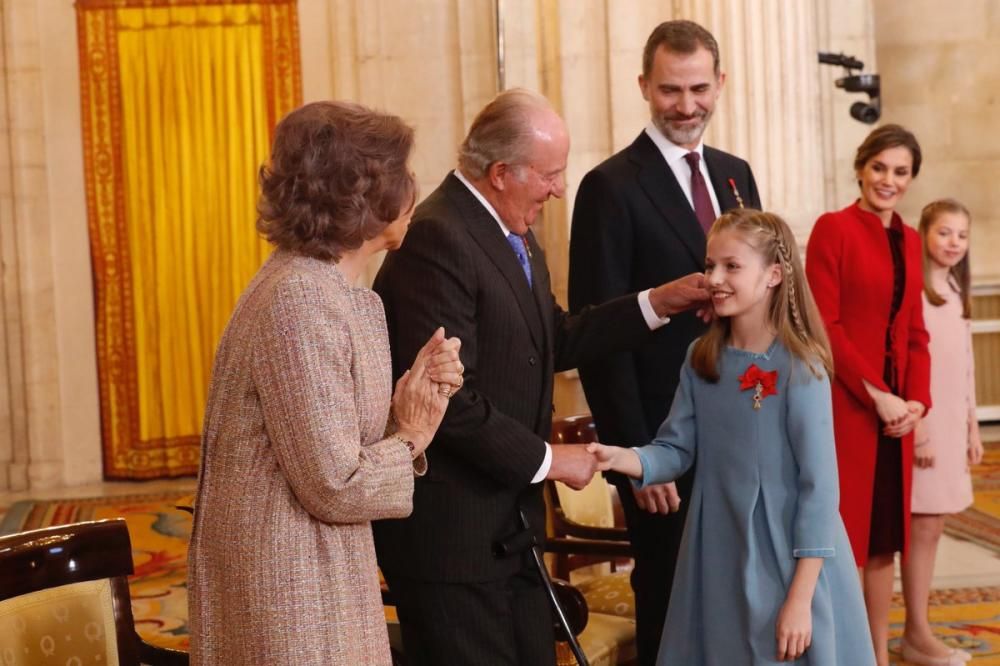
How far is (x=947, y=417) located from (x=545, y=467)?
245 centimetres

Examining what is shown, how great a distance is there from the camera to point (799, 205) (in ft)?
24.8

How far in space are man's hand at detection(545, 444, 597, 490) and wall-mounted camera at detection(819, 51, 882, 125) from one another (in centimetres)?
685

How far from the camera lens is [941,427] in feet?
15.7

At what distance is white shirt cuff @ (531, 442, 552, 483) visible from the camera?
2855 mm

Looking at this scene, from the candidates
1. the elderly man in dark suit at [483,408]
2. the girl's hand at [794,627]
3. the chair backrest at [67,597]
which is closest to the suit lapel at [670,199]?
the elderly man in dark suit at [483,408]

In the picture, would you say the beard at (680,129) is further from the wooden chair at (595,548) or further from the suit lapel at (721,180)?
the wooden chair at (595,548)

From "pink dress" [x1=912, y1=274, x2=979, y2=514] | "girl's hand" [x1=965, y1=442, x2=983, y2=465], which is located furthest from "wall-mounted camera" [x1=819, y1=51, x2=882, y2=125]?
"girl's hand" [x1=965, y1=442, x2=983, y2=465]

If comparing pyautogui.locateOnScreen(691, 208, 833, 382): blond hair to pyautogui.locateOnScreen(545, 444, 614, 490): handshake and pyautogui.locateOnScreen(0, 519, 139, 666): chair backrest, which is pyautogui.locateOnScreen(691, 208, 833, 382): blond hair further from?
pyautogui.locateOnScreen(0, 519, 139, 666): chair backrest

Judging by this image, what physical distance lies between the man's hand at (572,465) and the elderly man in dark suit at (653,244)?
506 millimetres

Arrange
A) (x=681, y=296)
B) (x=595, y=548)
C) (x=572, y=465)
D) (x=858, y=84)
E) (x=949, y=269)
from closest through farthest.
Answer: (x=572, y=465) < (x=681, y=296) < (x=595, y=548) < (x=949, y=269) < (x=858, y=84)

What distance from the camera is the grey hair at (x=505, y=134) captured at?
9.56 ft

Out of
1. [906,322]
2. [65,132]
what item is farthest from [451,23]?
[906,322]

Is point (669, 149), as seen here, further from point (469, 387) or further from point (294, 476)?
point (294, 476)

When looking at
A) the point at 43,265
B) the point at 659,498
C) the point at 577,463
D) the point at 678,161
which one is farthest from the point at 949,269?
the point at 43,265
